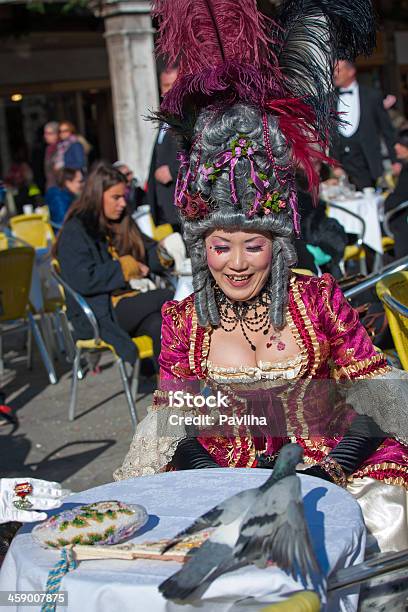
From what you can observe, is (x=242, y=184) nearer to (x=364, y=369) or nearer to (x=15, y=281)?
(x=364, y=369)

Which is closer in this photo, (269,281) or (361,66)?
(269,281)

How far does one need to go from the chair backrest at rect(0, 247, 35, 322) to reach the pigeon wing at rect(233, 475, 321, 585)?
4508 millimetres

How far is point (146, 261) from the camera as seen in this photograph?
5.88m

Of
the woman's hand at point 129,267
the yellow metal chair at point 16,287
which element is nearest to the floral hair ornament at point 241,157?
the woman's hand at point 129,267

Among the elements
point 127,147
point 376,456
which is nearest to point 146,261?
point 376,456

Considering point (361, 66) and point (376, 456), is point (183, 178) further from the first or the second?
point (361, 66)

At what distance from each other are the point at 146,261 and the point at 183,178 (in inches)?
129

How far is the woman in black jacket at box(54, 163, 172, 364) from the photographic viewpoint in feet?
17.3

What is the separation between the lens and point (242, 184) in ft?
8.34

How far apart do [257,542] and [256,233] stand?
3.52 ft

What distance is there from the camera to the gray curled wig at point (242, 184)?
8.27ft

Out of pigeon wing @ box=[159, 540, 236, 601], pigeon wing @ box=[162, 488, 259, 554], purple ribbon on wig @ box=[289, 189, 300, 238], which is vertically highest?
purple ribbon on wig @ box=[289, 189, 300, 238]

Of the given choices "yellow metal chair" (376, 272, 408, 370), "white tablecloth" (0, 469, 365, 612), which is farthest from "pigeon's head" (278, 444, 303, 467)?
"yellow metal chair" (376, 272, 408, 370)

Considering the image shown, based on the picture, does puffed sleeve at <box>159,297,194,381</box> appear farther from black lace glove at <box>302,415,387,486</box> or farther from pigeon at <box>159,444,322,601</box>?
pigeon at <box>159,444,322,601</box>
